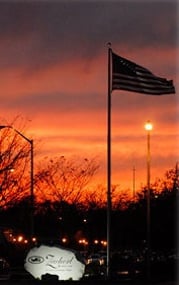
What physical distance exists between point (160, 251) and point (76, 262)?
51.6 m

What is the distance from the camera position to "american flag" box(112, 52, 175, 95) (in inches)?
1169

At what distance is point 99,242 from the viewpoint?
106812mm

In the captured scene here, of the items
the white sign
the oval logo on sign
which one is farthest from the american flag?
the oval logo on sign

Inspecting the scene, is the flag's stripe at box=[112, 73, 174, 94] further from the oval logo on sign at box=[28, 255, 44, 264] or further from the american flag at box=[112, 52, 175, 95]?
the oval logo on sign at box=[28, 255, 44, 264]

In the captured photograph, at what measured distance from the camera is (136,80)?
99.4 ft

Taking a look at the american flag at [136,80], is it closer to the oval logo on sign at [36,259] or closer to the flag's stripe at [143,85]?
the flag's stripe at [143,85]

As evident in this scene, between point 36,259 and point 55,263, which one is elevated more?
point 36,259

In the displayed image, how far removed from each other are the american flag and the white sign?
7.25 m

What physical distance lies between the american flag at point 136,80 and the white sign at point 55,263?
7248 mm

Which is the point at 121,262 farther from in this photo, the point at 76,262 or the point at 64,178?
the point at 76,262

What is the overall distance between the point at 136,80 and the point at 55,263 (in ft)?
27.9

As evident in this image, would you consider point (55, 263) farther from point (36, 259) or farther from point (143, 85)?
point (143, 85)

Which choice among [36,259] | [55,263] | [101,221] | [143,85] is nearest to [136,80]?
[143,85]


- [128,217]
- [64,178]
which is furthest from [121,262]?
[128,217]
